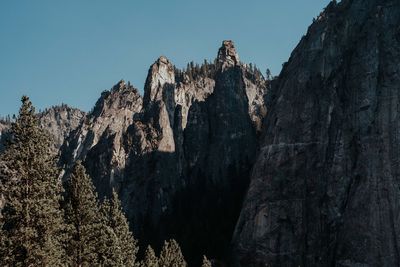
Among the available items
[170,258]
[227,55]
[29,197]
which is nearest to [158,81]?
[227,55]

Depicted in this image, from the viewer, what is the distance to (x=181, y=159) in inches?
5709

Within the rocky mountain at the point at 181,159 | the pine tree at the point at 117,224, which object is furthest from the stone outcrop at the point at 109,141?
the pine tree at the point at 117,224

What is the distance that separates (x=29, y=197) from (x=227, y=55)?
130438 mm

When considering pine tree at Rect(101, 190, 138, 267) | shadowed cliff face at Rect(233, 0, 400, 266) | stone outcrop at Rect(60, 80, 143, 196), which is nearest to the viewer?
pine tree at Rect(101, 190, 138, 267)

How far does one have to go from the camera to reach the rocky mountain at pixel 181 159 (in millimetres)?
130625

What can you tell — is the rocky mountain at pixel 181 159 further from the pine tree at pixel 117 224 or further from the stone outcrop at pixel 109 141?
the pine tree at pixel 117 224

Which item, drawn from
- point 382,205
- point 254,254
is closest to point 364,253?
point 382,205

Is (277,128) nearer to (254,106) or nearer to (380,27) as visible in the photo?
(380,27)

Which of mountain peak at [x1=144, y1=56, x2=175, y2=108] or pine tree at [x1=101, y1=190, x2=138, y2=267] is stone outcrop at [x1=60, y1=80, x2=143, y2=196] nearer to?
mountain peak at [x1=144, y1=56, x2=175, y2=108]

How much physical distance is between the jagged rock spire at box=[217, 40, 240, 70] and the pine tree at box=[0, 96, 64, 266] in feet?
394

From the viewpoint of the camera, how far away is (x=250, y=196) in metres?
105

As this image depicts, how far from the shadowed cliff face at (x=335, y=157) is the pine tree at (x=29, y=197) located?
202 ft

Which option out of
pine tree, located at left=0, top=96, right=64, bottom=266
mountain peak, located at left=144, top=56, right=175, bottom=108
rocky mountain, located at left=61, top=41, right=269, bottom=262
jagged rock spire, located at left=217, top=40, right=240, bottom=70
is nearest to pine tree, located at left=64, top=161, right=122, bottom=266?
pine tree, located at left=0, top=96, right=64, bottom=266

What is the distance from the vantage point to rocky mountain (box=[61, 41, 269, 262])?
5143 inches
